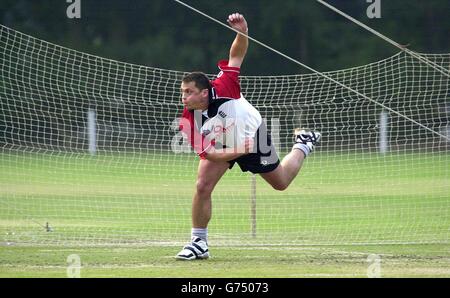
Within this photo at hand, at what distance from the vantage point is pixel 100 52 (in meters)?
27.9

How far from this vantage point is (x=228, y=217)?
45.2 ft

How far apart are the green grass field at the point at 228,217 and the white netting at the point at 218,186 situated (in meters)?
0.03

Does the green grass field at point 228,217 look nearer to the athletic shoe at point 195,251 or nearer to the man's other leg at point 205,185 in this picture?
the athletic shoe at point 195,251

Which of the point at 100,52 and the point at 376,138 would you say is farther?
the point at 100,52

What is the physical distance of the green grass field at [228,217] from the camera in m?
9.16

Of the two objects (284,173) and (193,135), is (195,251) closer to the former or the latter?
(193,135)

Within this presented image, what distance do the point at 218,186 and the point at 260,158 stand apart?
272 inches

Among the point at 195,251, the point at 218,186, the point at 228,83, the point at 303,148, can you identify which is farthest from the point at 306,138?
the point at 218,186

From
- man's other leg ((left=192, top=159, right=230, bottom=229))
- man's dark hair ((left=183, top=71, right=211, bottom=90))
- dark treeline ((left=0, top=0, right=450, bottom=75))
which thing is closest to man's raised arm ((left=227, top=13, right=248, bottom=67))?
man's dark hair ((left=183, top=71, right=211, bottom=90))

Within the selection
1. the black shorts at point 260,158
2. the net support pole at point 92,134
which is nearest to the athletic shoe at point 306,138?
the black shorts at point 260,158

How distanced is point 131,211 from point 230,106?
184 inches

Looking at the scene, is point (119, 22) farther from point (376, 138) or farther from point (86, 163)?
point (376, 138)
